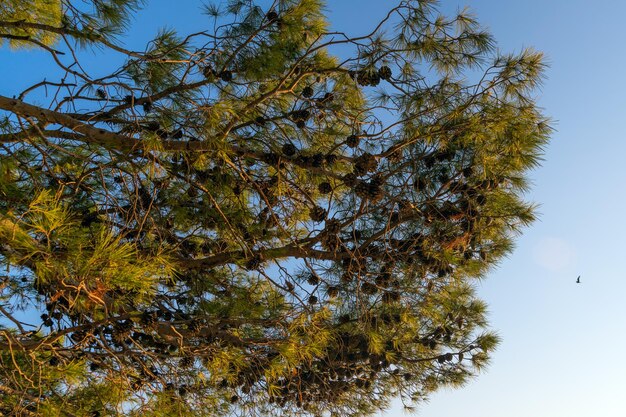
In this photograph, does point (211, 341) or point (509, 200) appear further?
point (509, 200)

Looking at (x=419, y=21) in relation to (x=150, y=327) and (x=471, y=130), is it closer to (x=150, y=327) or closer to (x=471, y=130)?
(x=471, y=130)

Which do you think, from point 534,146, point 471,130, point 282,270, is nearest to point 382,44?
point 471,130

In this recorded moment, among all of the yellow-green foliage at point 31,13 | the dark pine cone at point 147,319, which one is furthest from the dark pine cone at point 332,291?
the yellow-green foliage at point 31,13

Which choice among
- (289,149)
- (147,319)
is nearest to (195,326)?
(147,319)

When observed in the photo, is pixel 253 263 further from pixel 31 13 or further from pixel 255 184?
pixel 31 13

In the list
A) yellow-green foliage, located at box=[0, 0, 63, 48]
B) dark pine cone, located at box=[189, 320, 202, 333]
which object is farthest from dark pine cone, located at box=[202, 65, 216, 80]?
Result: dark pine cone, located at box=[189, 320, 202, 333]

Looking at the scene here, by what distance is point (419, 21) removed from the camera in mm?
2748

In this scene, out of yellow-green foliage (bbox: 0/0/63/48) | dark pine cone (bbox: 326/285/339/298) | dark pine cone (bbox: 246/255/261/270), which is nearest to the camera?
dark pine cone (bbox: 246/255/261/270)

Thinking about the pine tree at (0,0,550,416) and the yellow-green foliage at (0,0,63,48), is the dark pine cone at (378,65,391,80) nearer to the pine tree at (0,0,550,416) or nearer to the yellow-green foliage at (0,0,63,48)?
the pine tree at (0,0,550,416)

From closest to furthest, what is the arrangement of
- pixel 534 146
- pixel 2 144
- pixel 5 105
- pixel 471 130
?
pixel 5 105
pixel 2 144
pixel 471 130
pixel 534 146

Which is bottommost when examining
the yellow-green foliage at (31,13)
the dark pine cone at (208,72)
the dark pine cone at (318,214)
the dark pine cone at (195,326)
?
the dark pine cone at (195,326)

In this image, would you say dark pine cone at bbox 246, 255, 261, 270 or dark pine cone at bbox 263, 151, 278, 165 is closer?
dark pine cone at bbox 263, 151, 278, 165

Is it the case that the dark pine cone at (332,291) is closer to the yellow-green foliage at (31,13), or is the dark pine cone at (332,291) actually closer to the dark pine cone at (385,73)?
the dark pine cone at (385,73)

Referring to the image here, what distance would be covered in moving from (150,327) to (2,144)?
0.97m
